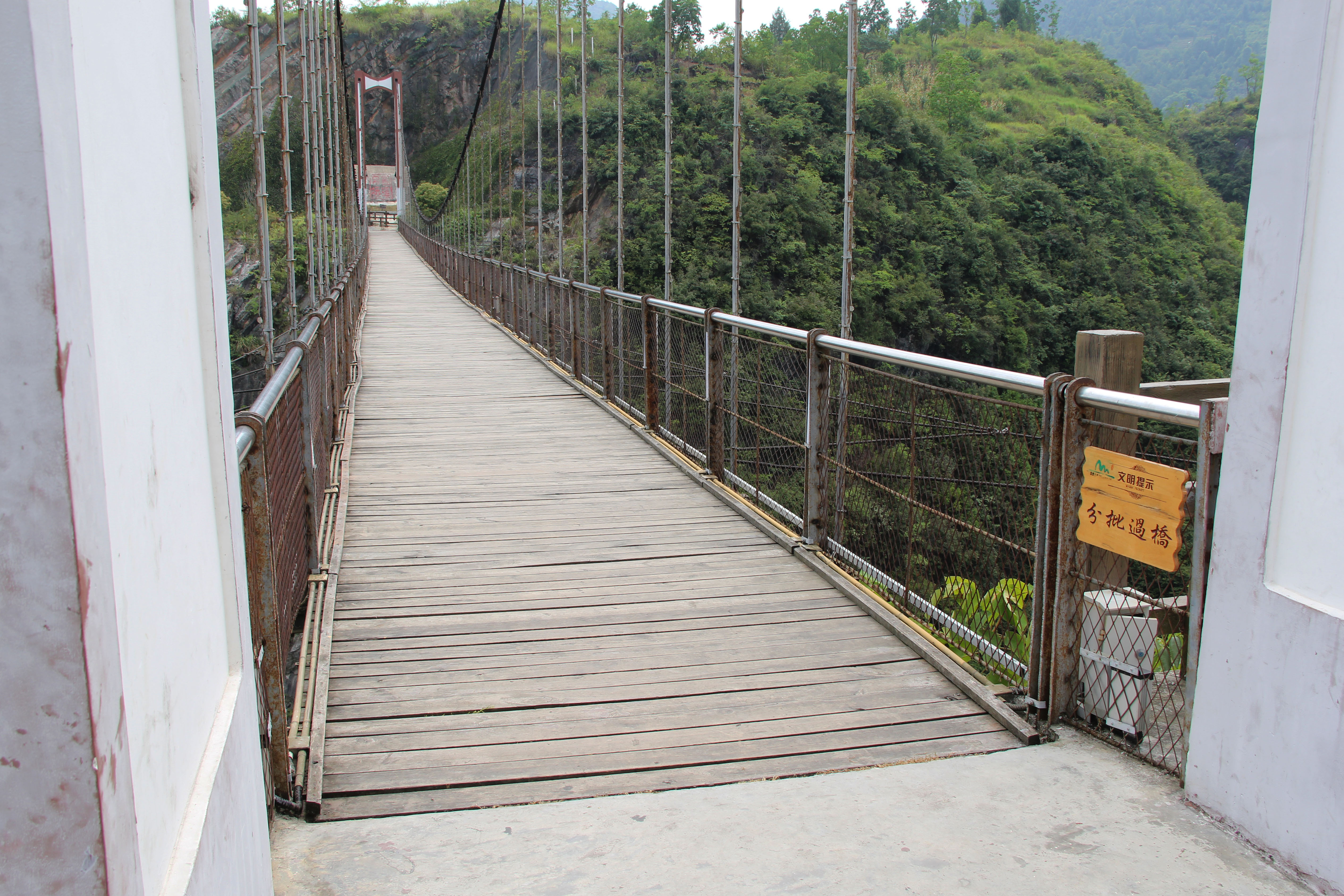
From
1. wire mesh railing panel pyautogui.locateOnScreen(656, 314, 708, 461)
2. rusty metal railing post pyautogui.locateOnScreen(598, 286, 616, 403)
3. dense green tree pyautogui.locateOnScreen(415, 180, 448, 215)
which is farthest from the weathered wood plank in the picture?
dense green tree pyautogui.locateOnScreen(415, 180, 448, 215)

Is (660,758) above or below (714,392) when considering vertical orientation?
below

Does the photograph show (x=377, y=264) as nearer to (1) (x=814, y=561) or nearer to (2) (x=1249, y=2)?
(1) (x=814, y=561)

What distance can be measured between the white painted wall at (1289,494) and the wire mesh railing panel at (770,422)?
2090 mm

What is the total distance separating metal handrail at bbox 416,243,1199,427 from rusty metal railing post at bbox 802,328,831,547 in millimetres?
97

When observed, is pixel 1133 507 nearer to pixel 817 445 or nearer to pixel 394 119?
pixel 817 445

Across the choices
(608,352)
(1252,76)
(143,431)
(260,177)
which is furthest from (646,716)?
(1252,76)

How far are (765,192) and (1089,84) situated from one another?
36783 mm

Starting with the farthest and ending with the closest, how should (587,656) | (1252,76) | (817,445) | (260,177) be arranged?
(1252,76), (260,177), (817,445), (587,656)

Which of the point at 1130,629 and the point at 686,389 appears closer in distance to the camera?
the point at 1130,629

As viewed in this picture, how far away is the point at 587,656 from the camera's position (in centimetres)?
294

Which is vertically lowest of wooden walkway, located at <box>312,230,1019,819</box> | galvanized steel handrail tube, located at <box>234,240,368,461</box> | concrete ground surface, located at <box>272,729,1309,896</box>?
wooden walkway, located at <box>312,230,1019,819</box>

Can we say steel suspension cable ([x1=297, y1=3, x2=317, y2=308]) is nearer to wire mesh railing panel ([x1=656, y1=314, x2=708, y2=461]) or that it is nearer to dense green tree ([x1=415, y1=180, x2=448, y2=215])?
wire mesh railing panel ([x1=656, y1=314, x2=708, y2=461])

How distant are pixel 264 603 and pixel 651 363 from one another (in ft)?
14.3

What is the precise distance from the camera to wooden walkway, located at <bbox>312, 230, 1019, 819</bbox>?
232cm
